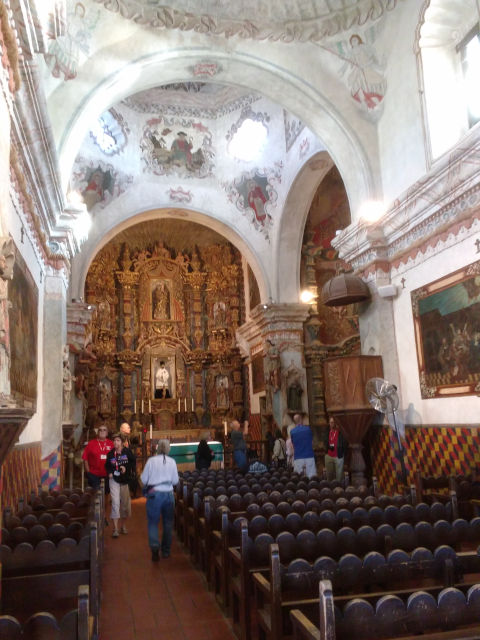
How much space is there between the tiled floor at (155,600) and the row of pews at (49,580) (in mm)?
681

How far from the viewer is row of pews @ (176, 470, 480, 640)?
2.46 metres

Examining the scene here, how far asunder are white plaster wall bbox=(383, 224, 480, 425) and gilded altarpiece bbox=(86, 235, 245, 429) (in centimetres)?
1096

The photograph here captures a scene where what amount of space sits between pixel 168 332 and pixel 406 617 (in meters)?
18.6

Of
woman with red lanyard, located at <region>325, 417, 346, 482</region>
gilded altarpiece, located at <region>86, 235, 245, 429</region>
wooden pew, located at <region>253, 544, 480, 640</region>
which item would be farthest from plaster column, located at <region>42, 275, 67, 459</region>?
gilded altarpiece, located at <region>86, 235, 245, 429</region>

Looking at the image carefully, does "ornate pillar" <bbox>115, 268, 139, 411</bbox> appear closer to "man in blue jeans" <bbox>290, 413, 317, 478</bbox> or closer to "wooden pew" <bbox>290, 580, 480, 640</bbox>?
"man in blue jeans" <bbox>290, 413, 317, 478</bbox>

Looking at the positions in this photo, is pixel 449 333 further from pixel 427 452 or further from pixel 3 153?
pixel 3 153

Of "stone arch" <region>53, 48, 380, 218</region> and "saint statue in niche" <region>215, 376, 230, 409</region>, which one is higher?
"stone arch" <region>53, 48, 380, 218</region>

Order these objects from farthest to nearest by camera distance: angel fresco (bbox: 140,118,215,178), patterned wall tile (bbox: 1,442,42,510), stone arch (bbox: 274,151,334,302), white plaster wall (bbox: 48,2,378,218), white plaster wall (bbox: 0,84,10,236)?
angel fresco (bbox: 140,118,215,178) → stone arch (bbox: 274,151,334,302) → white plaster wall (bbox: 48,2,378,218) → patterned wall tile (bbox: 1,442,42,510) → white plaster wall (bbox: 0,84,10,236)

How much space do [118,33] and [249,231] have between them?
760 cm

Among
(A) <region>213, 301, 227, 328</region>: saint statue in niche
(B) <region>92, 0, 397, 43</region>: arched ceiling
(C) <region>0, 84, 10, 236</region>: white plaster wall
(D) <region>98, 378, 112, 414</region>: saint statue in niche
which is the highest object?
(B) <region>92, 0, 397, 43</region>: arched ceiling

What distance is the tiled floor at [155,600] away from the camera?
4.38 m

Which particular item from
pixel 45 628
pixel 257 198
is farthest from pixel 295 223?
pixel 45 628

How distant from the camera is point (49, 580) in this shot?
3119mm

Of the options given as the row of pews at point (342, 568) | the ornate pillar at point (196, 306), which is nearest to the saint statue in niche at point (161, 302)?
the ornate pillar at point (196, 306)
